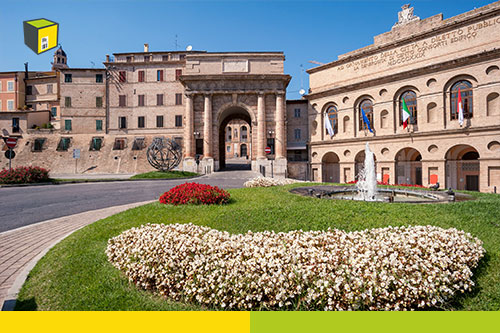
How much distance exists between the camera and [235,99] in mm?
38344

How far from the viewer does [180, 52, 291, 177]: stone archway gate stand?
37656 mm

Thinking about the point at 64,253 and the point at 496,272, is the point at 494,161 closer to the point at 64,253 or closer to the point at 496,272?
the point at 496,272

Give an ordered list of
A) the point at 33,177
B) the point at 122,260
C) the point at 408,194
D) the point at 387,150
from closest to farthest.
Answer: the point at 122,260, the point at 408,194, the point at 33,177, the point at 387,150

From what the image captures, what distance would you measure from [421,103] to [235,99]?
23260 mm

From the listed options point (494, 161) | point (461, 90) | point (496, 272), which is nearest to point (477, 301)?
point (496, 272)

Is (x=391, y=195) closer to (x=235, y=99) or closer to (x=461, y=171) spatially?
(x=461, y=171)

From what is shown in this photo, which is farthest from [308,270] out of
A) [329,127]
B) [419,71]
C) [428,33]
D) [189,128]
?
[189,128]

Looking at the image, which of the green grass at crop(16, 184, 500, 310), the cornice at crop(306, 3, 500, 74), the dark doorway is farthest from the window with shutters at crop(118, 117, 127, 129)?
the dark doorway

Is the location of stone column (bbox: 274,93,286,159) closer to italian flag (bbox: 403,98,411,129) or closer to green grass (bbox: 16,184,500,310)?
Answer: italian flag (bbox: 403,98,411,129)

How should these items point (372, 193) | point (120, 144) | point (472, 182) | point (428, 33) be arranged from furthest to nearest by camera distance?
1. point (120, 144)
2. point (428, 33)
3. point (472, 182)
4. point (372, 193)

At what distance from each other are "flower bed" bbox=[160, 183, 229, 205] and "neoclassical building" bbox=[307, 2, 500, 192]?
27.0m

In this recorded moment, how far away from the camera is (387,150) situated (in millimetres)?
31109

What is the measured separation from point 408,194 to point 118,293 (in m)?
12.2

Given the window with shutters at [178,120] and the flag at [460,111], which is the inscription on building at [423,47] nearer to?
the flag at [460,111]
